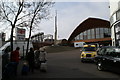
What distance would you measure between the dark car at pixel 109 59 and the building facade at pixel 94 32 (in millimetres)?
49719

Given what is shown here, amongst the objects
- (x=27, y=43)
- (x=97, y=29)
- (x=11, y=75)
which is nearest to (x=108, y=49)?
(x=11, y=75)

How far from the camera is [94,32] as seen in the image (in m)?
64.9

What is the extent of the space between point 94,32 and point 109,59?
57739mm

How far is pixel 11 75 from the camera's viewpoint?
738cm

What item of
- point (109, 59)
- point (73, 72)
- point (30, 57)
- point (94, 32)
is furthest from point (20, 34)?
point (94, 32)

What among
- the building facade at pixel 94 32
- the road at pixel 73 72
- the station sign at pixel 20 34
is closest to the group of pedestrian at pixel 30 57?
the road at pixel 73 72

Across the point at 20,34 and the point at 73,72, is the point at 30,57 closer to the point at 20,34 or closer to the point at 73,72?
the point at 73,72

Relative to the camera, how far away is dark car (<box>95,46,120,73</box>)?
8.26 metres

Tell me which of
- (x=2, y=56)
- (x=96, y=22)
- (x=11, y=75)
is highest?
(x=96, y=22)

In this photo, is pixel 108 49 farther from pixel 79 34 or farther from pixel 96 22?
pixel 79 34

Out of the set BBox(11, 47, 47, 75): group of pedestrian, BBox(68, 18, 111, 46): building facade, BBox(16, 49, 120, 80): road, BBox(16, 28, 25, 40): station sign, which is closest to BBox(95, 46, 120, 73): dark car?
BBox(16, 49, 120, 80): road

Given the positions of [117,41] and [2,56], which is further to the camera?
[117,41]

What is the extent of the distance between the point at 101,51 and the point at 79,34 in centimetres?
6349

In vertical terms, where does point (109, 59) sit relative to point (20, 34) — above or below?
below
